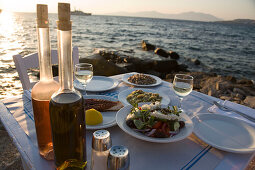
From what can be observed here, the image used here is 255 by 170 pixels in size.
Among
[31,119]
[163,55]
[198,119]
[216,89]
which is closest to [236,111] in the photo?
[198,119]

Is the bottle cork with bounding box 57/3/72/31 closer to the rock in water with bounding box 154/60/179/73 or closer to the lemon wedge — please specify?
the lemon wedge

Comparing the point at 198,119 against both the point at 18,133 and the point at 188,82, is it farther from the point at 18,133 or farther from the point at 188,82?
the point at 18,133

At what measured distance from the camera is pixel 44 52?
2.63ft

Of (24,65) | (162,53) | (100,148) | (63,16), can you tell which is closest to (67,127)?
(100,148)

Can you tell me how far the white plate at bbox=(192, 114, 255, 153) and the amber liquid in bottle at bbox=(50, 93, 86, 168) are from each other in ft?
→ 2.49

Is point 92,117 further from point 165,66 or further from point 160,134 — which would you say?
point 165,66

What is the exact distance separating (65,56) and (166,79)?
7357mm

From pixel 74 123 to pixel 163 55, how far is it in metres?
15.5

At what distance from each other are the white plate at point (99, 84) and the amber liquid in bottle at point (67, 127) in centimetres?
117

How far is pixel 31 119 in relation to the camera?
1.37 meters

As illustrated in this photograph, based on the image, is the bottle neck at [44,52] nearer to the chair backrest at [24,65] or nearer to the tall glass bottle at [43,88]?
the tall glass bottle at [43,88]

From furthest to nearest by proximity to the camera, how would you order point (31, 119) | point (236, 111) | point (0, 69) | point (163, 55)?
point (163, 55)
point (0, 69)
point (236, 111)
point (31, 119)

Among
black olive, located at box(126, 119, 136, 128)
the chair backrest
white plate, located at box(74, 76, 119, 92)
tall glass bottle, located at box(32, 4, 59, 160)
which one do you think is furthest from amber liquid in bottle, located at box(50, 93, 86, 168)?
the chair backrest

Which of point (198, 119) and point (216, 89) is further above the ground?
point (198, 119)
